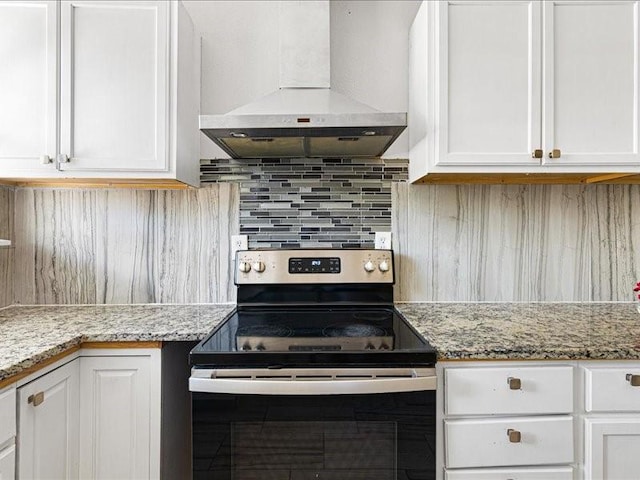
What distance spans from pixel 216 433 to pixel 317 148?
1.14 metres

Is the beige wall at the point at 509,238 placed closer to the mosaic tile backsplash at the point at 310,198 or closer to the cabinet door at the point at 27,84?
the mosaic tile backsplash at the point at 310,198

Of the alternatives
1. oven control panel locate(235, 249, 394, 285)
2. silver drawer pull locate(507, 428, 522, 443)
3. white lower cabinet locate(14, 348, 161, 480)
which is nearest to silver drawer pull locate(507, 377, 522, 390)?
silver drawer pull locate(507, 428, 522, 443)

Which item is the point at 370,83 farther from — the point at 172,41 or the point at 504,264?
the point at 504,264

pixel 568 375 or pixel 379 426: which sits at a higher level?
pixel 568 375

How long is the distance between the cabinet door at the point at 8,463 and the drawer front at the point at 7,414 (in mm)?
32

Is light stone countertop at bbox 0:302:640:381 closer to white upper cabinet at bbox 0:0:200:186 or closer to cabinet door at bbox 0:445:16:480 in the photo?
cabinet door at bbox 0:445:16:480

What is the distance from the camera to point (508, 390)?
1299 mm

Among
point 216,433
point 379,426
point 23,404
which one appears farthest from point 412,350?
point 23,404

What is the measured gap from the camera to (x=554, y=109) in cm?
164

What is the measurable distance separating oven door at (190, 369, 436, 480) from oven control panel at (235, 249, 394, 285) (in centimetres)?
67

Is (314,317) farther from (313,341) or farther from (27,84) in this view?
(27,84)

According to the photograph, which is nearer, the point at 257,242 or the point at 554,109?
the point at 554,109

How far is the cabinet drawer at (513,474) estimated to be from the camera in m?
1.29

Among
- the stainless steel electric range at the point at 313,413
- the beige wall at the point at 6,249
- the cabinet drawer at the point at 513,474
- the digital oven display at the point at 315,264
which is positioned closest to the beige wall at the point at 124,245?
the beige wall at the point at 6,249
